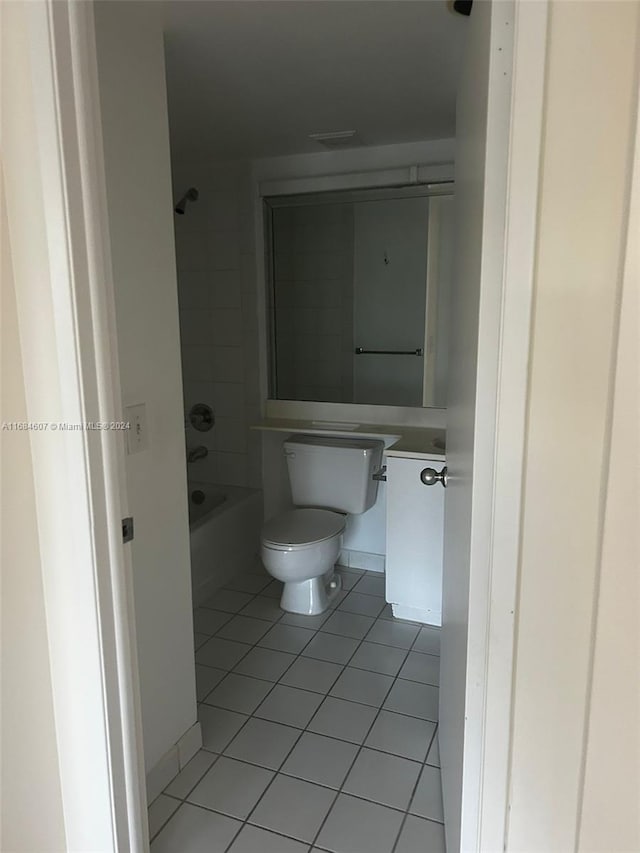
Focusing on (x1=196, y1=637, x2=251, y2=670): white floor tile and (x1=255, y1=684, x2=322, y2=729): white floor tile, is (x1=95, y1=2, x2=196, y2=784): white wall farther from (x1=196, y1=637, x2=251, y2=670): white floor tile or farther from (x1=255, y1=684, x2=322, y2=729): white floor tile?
(x1=196, y1=637, x2=251, y2=670): white floor tile

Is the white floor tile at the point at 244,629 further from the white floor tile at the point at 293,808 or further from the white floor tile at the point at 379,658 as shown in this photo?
the white floor tile at the point at 293,808

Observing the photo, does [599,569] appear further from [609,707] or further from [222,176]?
[222,176]

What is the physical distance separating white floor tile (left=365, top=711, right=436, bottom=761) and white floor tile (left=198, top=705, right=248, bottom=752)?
45 centimetres

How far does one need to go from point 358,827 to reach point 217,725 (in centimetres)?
62

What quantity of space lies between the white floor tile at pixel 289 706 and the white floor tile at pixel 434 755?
43 cm

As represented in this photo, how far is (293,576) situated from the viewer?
2.74 metres

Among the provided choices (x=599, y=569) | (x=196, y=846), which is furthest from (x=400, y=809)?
(x=599, y=569)

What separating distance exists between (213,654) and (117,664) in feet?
4.22

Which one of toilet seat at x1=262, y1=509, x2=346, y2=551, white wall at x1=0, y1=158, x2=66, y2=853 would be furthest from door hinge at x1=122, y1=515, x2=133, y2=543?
toilet seat at x1=262, y1=509, x2=346, y2=551

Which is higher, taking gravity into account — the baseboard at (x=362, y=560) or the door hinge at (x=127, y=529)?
the door hinge at (x=127, y=529)

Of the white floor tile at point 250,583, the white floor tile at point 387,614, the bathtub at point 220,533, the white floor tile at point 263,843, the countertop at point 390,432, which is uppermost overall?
the countertop at point 390,432

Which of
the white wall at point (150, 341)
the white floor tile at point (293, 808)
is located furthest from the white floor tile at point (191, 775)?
the white floor tile at point (293, 808)

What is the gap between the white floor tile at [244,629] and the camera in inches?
105

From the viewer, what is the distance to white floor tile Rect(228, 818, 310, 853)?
1.63m
